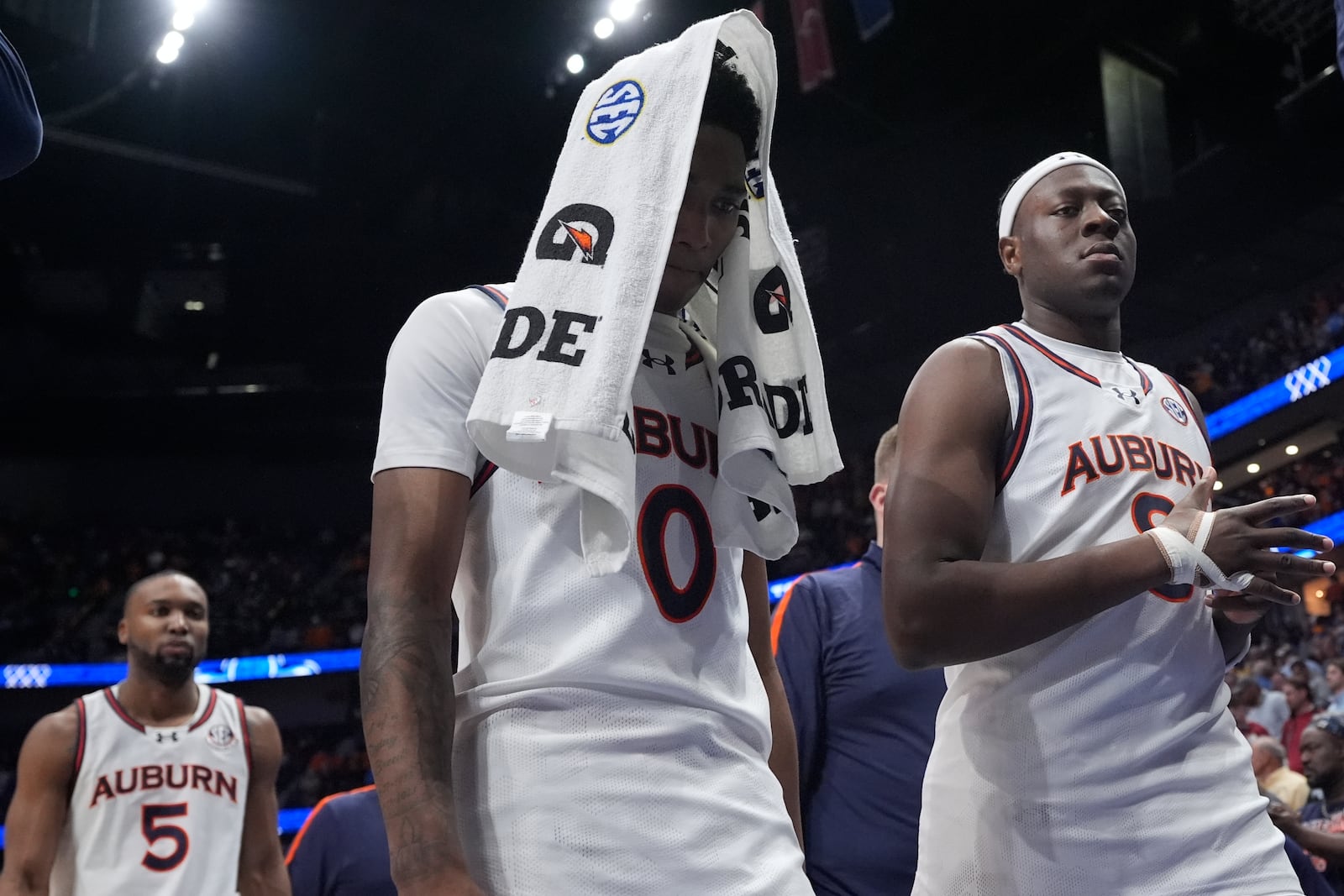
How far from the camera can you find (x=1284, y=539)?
6.15ft

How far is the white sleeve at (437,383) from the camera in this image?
1.47 m

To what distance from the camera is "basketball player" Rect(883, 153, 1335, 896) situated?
6.16ft

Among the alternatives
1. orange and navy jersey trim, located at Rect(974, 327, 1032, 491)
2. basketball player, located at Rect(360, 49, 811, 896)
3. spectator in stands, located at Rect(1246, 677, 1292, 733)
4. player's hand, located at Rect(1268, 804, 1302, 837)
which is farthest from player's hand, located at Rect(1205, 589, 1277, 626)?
spectator in stands, located at Rect(1246, 677, 1292, 733)

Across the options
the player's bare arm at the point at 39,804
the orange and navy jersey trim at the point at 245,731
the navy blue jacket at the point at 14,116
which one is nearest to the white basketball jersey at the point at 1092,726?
the navy blue jacket at the point at 14,116

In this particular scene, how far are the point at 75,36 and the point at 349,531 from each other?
49.8 ft

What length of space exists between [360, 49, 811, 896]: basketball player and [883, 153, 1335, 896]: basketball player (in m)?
0.52

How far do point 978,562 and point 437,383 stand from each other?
2.96ft

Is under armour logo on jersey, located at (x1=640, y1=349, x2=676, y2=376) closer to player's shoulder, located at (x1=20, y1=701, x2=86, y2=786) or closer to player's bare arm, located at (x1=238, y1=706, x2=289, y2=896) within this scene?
player's bare arm, located at (x1=238, y1=706, x2=289, y2=896)

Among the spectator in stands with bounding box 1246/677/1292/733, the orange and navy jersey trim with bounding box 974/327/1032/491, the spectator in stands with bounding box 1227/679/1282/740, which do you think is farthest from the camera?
the spectator in stands with bounding box 1246/677/1292/733

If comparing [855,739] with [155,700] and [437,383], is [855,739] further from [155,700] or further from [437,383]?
[155,700]

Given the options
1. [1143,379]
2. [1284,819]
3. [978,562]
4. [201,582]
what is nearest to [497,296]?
[978,562]

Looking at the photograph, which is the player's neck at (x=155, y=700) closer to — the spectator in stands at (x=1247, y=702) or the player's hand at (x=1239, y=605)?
the player's hand at (x=1239, y=605)

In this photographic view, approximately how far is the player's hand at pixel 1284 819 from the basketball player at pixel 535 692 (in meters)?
3.79

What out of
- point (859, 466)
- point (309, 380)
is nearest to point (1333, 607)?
point (859, 466)
